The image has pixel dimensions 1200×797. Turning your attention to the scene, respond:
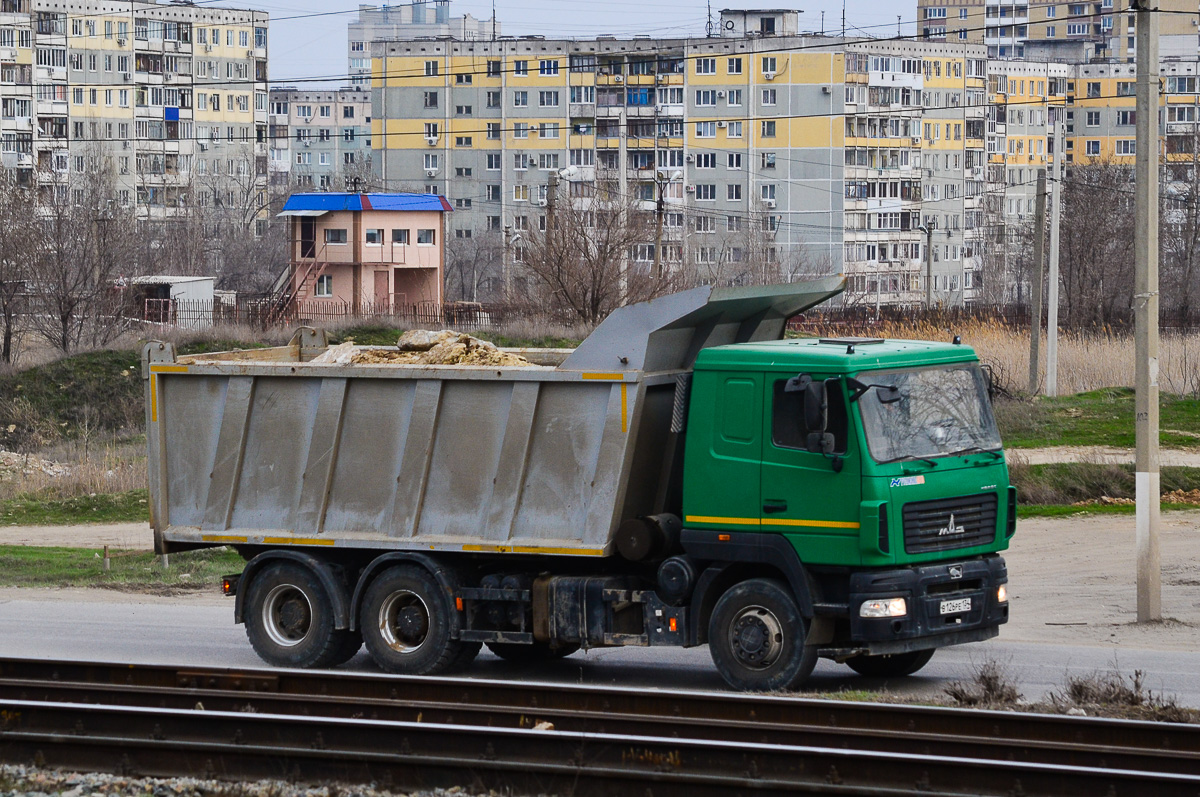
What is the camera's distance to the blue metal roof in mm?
62375

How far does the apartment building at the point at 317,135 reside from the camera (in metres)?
151

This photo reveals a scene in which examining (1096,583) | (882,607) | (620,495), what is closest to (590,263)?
(1096,583)

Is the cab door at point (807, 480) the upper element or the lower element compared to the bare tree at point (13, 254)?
lower

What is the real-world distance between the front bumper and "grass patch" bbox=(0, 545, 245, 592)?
10.9 meters

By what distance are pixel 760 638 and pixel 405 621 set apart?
9.99 feet

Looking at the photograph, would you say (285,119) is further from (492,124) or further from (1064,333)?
(1064,333)

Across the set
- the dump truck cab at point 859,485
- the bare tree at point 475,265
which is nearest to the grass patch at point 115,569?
the dump truck cab at point 859,485

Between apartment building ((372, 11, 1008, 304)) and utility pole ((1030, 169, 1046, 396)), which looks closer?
utility pole ((1030, 169, 1046, 396))

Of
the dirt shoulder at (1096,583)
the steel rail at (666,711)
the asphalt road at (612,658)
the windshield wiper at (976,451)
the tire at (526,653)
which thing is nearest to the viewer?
the steel rail at (666,711)

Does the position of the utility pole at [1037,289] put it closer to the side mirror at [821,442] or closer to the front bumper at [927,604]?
the front bumper at [927,604]

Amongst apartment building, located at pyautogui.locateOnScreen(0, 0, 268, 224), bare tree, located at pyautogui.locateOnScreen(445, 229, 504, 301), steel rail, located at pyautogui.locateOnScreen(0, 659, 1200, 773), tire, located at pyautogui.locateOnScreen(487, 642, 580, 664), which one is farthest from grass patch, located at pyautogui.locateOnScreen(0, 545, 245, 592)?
apartment building, located at pyautogui.locateOnScreen(0, 0, 268, 224)

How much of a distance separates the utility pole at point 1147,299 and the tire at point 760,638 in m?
5.54

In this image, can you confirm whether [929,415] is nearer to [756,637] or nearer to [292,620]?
[756,637]

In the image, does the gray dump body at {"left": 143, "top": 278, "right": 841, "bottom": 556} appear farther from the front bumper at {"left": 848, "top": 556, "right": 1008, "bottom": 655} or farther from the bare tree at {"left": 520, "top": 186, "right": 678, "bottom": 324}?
the bare tree at {"left": 520, "top": 186, "right": 678, "bottom": 324}
